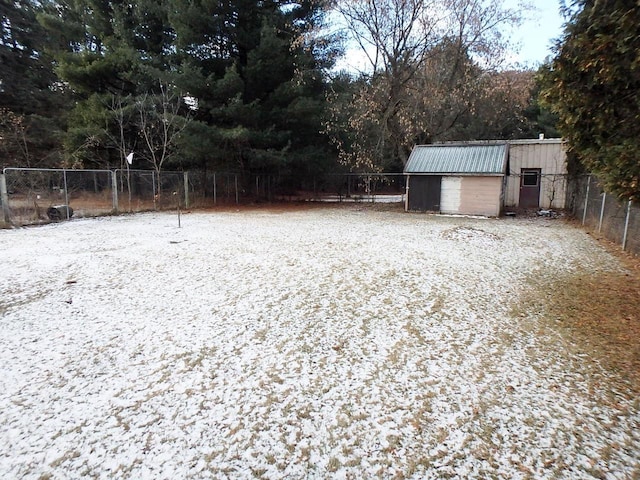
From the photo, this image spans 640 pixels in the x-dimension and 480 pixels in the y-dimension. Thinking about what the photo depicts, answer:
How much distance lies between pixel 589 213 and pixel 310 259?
32.1ft

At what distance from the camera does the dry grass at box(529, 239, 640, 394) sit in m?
3.25

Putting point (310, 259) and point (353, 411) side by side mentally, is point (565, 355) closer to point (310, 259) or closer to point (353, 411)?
point (353, 411)

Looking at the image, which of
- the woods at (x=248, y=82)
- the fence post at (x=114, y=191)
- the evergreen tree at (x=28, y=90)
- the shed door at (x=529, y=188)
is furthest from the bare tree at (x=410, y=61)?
the evergreen tree at (x=28, y=90)

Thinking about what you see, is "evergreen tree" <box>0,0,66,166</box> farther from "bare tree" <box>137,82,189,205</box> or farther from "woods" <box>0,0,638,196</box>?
"bare tree" <box>137,82,189,205</box>

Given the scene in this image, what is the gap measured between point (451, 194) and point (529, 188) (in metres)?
4.96

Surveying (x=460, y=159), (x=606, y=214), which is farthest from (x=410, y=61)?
(x=606, y=214)

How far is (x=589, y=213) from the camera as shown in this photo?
11.2 meters

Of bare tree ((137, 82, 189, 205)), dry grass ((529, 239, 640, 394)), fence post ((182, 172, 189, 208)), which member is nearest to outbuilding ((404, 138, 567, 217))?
dry grass ((529, 239, 640, 394))

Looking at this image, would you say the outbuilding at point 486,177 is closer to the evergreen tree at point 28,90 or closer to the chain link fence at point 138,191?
the chain link fence at point 138,191

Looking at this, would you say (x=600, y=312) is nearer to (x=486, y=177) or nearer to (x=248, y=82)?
(x=486, y=177)

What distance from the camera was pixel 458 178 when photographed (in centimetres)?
1489

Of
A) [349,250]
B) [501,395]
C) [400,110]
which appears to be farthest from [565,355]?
[400,110]

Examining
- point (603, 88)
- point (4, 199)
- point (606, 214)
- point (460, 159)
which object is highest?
point (460, 159)

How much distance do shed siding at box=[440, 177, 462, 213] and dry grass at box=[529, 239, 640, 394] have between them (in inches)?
356
